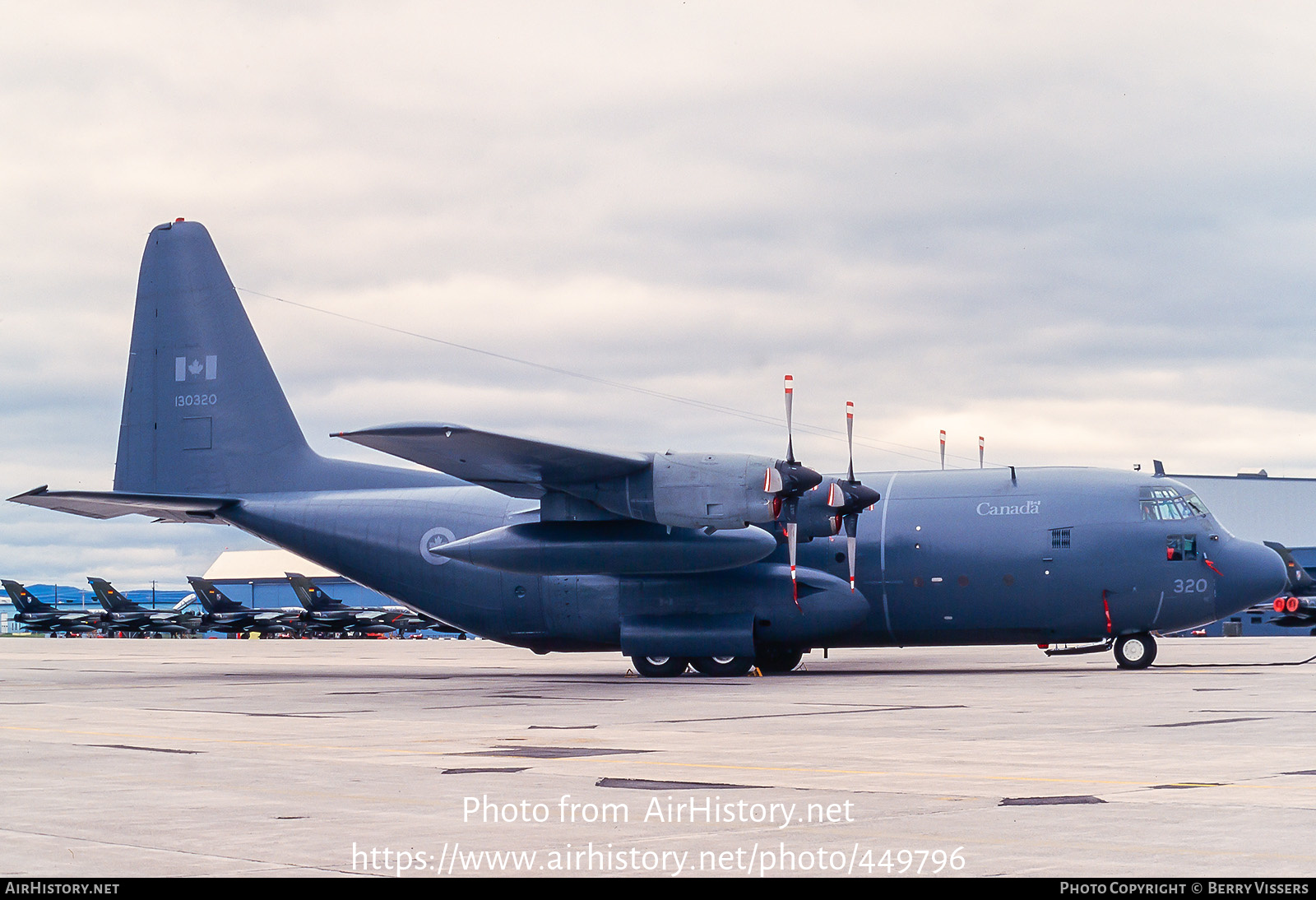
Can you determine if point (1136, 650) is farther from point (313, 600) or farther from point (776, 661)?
point (313, 600)

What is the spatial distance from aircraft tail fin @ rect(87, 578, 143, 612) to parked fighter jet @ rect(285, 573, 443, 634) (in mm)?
12572

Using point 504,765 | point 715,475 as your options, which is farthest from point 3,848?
point 715,475

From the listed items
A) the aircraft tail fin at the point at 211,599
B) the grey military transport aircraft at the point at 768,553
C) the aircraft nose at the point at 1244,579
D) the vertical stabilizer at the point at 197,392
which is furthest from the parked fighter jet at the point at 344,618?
the aircraft nose at the point at 1244,579

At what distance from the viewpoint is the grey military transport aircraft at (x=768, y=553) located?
82.2 ft

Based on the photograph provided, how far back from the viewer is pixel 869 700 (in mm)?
20062

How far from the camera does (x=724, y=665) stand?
90.3 feet

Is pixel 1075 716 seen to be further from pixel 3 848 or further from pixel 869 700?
pixel 3 848

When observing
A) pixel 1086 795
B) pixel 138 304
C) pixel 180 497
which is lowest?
pixel 1086 795

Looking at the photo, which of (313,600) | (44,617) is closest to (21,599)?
(44,617)

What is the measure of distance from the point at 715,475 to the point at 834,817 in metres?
16.1

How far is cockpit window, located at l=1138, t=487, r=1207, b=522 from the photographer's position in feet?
87.0

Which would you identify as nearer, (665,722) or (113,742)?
(113,742)

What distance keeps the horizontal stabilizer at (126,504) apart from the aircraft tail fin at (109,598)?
5593 cm

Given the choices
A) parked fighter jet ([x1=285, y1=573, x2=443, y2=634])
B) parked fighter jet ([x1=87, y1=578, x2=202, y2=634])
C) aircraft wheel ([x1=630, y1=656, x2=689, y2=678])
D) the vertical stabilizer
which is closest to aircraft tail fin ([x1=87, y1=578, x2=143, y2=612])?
parked fighter jet ([x1=87, y1=578, x2=202, y2=634])
